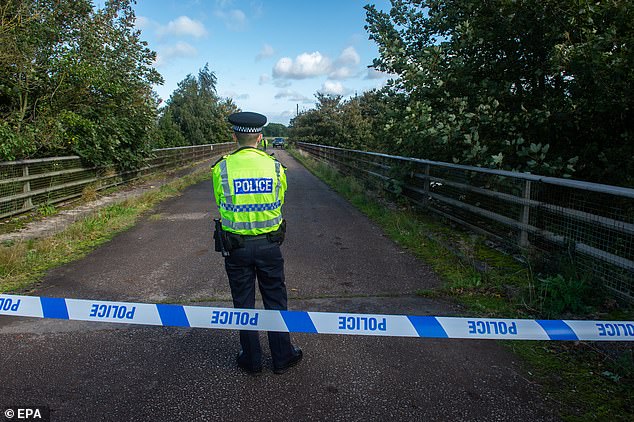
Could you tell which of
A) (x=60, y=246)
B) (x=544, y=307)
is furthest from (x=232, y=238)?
(x=60, y=246)

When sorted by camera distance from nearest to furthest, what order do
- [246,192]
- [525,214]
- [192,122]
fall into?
[246,192] < [525,214] < [192,122]

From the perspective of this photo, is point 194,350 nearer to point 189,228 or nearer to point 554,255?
point 554,255

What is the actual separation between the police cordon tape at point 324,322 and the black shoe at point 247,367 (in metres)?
0.41

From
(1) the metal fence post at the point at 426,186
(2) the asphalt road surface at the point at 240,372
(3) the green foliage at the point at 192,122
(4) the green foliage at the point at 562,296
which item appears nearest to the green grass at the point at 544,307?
(4) the green foliage at the point at 562,296

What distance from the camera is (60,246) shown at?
6.48m

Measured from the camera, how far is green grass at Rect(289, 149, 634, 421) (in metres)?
2.87

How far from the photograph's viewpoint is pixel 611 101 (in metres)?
5.94

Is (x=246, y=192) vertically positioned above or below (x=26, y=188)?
A: above

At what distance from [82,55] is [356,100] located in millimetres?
24023

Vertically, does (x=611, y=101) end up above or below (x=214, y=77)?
below

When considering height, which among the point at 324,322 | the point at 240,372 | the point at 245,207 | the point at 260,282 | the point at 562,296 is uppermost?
the point at 245,207

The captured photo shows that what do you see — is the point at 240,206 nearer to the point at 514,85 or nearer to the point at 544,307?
the point at 544,307

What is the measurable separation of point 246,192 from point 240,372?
1.33 meters

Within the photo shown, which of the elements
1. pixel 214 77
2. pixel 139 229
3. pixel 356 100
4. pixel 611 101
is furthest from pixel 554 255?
pixel 214 77
